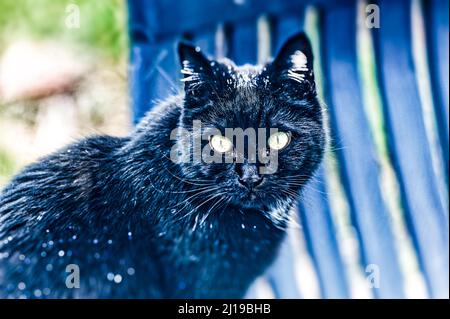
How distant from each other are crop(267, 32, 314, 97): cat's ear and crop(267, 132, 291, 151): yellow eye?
0.11 meters

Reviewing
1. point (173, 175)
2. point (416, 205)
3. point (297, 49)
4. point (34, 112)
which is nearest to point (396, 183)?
point (416, 205)

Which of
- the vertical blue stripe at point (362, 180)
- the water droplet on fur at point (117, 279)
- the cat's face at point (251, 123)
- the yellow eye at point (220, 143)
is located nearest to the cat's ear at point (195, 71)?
the cat's face at point (251, 123)

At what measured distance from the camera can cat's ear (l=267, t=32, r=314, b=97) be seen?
1241 millimetres

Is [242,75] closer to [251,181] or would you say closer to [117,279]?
[251,181]

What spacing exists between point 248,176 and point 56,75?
1.97ft

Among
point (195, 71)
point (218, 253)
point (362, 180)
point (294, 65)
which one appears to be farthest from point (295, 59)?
point (218, 253)

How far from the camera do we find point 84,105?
1386 mm

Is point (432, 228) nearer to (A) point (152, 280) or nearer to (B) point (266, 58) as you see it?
(B) point (266, 58)

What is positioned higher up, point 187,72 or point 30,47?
point 30,47

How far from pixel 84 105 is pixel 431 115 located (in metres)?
0.90

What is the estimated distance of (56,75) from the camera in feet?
4.66

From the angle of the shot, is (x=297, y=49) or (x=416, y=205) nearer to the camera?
(x=297, y=49)

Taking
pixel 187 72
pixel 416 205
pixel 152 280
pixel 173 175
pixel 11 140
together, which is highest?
pixel 187 72

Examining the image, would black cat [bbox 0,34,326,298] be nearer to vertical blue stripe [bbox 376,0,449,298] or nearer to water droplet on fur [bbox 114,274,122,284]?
water droplet on fur [bbox 114,274,122,284]
